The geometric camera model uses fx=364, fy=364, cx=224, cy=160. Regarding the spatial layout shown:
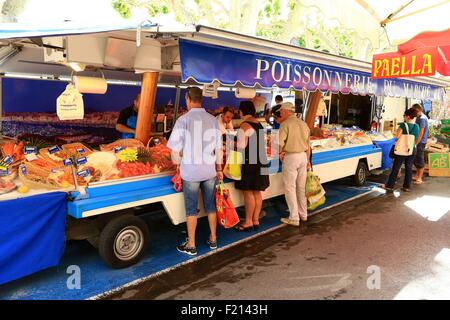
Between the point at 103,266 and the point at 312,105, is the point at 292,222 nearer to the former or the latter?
the point at 103,266

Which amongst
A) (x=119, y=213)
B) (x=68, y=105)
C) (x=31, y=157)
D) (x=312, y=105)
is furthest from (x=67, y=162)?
(x=312, y=105)

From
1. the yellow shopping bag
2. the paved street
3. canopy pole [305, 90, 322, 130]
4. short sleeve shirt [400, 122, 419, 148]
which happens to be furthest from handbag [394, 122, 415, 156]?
the yellow shopping bag

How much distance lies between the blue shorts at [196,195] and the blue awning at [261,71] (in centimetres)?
121

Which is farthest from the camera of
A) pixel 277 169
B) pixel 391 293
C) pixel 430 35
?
pixel 277 169

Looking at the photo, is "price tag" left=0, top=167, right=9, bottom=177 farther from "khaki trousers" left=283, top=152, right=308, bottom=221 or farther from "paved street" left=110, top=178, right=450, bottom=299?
"khaki trousers" left=283, top=152, right=308, bottom=221

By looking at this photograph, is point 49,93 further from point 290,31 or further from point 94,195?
point 290,31

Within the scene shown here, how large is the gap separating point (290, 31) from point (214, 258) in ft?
45.3

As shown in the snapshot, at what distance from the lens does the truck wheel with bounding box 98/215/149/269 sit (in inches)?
155

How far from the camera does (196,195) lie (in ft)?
14.4

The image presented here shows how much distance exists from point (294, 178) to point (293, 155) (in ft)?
1.20

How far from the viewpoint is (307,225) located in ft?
19.1

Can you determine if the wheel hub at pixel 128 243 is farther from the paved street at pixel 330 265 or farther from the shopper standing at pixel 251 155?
the shopper standing at pixel 251 155
